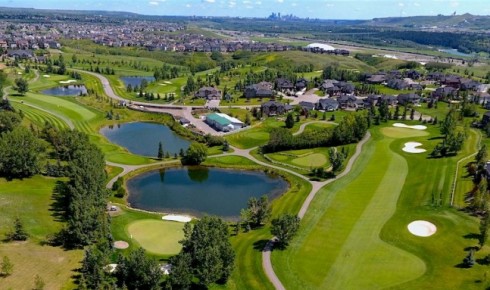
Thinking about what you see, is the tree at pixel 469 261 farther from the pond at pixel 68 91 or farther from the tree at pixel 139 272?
the pond at pixel 68 91

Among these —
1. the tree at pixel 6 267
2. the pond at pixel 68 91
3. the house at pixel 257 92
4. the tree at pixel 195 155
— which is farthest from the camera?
the pond at pixel 68 91

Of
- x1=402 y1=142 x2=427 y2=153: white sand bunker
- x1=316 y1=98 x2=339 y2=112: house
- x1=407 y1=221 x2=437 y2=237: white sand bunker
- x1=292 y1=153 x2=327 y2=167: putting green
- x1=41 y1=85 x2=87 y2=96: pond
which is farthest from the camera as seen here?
x1=41 y1=85 x2=87 y2=96: pond

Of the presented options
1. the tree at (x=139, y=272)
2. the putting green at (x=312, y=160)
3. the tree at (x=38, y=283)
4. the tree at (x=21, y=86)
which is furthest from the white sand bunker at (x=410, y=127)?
the tree at (x=21, y=86)

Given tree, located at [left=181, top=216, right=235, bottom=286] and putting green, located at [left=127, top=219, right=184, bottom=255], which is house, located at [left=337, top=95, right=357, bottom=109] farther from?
tree, located at [left=181, top=216, right=235, bottom=286]

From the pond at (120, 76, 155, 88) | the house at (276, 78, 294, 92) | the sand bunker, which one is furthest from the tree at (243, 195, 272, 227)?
the pond at (120, 76, 155, 88)

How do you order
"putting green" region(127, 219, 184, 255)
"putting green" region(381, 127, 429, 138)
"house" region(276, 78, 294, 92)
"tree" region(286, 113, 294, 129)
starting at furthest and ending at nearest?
1. "house" region(276, 78, 294, 92)
2. "tree" region(286, 113, 294, 129)
3. "putting green" region(381, 127, 429, 138)
4. "putting green" region(127, 219, 184, 255)
